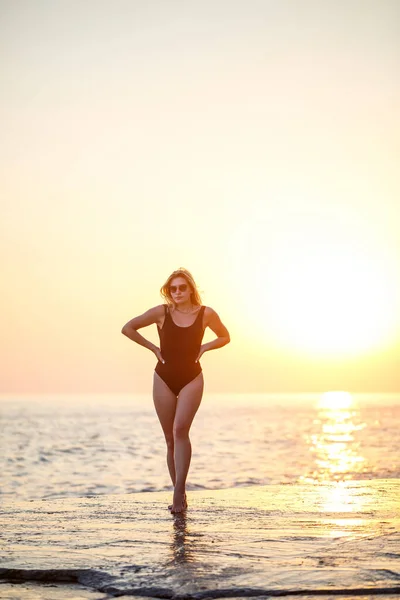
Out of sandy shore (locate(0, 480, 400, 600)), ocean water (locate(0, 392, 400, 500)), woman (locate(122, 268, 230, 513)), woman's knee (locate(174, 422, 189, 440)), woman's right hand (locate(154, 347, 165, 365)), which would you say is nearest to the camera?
sandy shore (locate(0, 480, 400, 600))

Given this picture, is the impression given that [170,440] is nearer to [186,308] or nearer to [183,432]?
[183,432]

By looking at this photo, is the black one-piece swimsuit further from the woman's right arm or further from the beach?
the beach

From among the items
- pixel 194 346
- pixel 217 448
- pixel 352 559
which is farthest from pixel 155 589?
pixel 217 448

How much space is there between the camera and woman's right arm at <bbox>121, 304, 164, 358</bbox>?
333 inches

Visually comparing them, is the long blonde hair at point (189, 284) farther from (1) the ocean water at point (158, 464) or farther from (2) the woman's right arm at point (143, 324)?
(1) the ocean water at point (158, 464)

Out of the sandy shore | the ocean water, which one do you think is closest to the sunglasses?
the sandy shore

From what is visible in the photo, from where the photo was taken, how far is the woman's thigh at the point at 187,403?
8109mm

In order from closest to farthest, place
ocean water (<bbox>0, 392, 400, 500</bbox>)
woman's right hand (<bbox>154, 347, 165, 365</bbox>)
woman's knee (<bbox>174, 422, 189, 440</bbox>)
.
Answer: woman's knee (<bbox>174, 422, 189, 440</bbox>) → woman's right hand (<bbox>154, 347, 165, 365</bbox>) → ocean water (<bbox>0, 392, 400, 500</bbox>)

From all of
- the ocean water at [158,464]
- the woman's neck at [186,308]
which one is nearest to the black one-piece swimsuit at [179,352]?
the woman's neck at [186,308]

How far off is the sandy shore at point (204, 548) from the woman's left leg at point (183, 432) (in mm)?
203

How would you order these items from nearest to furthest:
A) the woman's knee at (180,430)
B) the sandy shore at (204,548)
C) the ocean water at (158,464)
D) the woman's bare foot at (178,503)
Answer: the sandy shore at (204,548), the woman's bare foot at (178,503), the woman's knee at (180,430), the ocean water at (158,464)

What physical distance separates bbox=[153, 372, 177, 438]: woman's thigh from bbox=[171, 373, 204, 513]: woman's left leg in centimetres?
13

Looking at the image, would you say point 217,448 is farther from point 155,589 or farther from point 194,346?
point 155,589

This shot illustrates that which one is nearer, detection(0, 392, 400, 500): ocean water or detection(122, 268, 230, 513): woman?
detection(122, 268, 230, 513): woman
